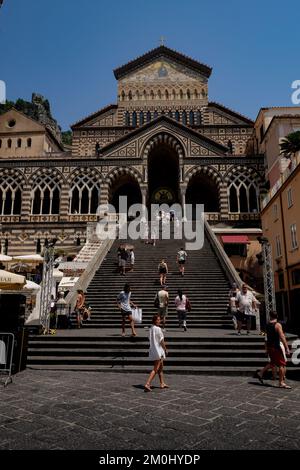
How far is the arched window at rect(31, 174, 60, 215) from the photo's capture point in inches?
1270

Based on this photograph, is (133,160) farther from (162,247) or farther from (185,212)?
(162,247)

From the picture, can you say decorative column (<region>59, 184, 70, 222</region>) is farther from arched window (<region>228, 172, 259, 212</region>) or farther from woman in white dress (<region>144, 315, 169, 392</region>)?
woman in white dress (<region>144, 315, 169, 392</region>)

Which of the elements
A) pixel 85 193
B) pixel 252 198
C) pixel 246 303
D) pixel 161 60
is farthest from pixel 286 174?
pixel 161 60

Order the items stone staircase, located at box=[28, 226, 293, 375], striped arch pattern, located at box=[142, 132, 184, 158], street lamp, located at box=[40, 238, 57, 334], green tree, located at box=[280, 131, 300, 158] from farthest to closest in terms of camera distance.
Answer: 1. striped arch pattern, located at box=[142, 132, 184, 158]
2. green tree, located at box=[280, 131, 300, 158]
3. street lamp, located at box=[40, 238, 57, 334]
4. stone staircase, located at box=[28, 226, 293, 375]

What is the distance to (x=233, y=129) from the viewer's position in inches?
1526

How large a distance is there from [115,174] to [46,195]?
6971mm

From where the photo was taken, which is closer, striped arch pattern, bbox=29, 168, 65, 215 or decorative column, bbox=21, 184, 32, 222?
decorative column, bbox=21, 184, 32, 222

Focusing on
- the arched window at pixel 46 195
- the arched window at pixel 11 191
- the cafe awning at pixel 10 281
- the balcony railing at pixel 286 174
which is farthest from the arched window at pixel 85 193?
the cafe awning at pixel 10 281

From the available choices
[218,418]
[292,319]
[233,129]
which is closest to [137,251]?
[292,319]

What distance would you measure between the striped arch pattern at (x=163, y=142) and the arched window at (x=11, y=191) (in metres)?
12.4

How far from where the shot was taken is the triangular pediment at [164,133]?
32.8 m

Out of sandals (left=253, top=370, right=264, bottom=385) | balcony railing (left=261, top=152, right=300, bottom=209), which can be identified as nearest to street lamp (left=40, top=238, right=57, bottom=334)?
sandals (left=253, top=370, right=264, bottom=385)

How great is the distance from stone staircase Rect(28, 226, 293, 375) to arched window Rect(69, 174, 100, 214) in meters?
16.2

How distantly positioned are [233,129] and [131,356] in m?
34.3
